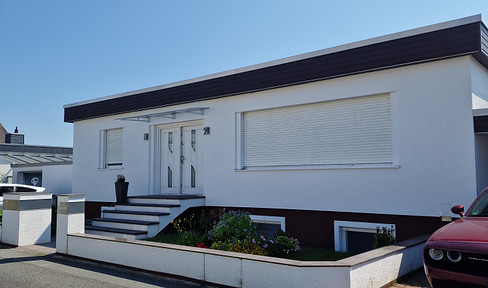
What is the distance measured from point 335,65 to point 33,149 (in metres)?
25.9

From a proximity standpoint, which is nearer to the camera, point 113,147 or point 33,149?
point 113,147

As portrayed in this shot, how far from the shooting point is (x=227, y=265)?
6066mm

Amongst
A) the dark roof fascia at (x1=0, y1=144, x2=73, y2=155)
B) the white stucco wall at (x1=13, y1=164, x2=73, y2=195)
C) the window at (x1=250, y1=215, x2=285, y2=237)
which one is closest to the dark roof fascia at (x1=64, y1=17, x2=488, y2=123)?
the window at (x1=250, y1=215, x2=285, y2=237)

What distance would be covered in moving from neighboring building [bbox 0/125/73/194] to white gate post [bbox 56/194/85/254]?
411 inches

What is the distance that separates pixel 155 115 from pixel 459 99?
7857 millimetres

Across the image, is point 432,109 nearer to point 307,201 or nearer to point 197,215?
point 307,201

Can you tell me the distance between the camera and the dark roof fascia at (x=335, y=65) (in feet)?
24.3

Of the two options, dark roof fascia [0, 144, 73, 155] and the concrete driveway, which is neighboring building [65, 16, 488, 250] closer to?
the concrete driveway

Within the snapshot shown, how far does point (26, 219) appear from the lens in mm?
9844

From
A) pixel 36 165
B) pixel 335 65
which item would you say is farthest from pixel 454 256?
pixel 36 165

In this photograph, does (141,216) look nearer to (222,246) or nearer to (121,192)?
(121,192)

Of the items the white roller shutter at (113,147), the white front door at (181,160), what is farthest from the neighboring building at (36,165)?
the white front door at (181,160)

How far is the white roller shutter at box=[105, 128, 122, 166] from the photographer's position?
1372 cm

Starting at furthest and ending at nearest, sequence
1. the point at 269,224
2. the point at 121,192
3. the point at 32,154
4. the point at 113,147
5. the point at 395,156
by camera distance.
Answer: the point at 32,154 < the point at 113,147 < the point at 121,192 < the point at 269,224 < the point at 395,156
